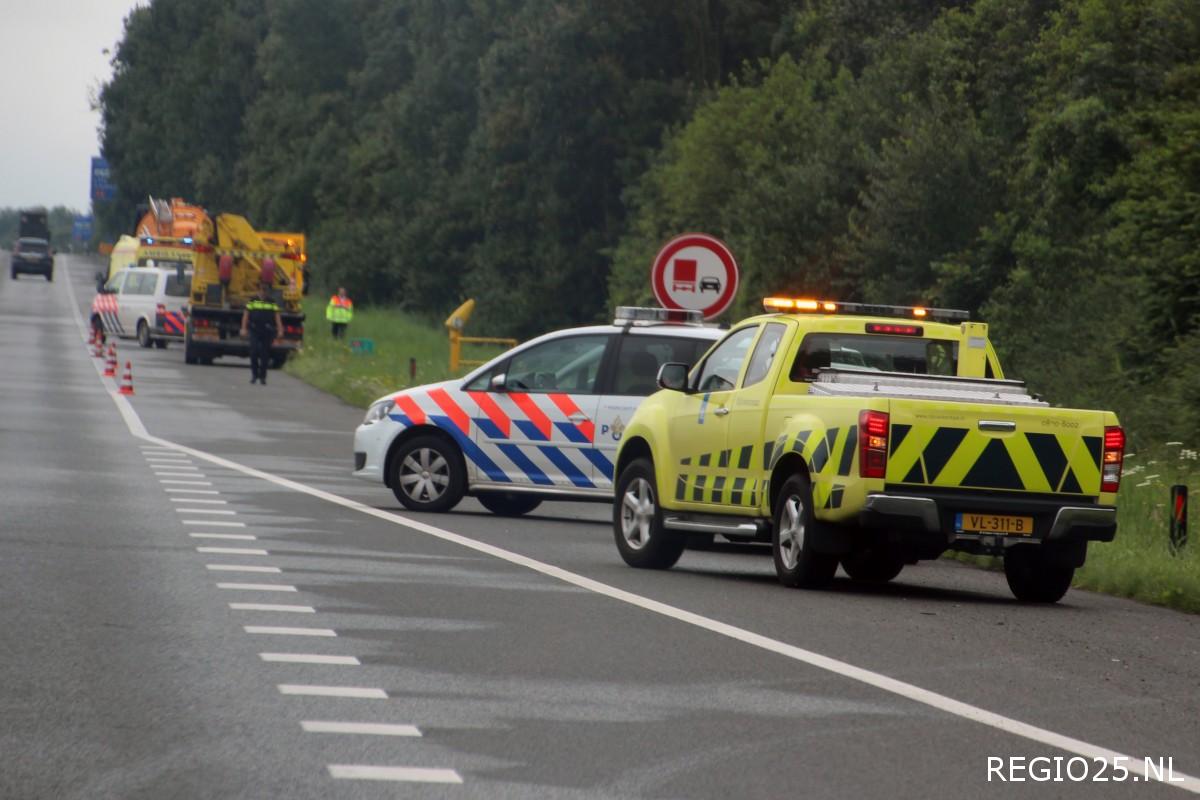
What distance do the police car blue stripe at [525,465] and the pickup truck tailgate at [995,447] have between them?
19.5 feet

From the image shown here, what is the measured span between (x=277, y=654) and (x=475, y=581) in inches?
135

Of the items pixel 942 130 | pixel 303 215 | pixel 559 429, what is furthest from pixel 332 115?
pixel 559 429

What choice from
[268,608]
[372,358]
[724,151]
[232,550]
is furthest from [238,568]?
[724,151]

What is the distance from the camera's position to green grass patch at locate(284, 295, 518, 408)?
38188mm

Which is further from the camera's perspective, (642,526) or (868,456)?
(642,526)

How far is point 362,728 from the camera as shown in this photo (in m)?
7.77

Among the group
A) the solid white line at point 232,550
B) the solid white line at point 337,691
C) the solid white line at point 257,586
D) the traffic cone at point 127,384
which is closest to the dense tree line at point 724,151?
the solid white line at point 232,550

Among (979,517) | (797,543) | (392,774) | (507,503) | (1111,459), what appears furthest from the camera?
(507,503)

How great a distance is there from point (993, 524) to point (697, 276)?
9586 mm

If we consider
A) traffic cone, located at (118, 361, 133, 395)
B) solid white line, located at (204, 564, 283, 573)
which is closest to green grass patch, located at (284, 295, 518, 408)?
traffic cone, located at (118, 361, 133, 395)

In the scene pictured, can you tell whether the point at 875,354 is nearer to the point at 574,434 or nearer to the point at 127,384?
the point at 574,434

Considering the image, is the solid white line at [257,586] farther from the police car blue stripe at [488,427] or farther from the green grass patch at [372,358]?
the green grass patch at [372,358]

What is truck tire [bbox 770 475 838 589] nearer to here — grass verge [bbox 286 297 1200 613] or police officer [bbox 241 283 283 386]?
grass verge [bbox 286 297 1200 613]

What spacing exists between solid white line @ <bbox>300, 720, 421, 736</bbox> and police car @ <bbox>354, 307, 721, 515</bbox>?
10.0 meters
